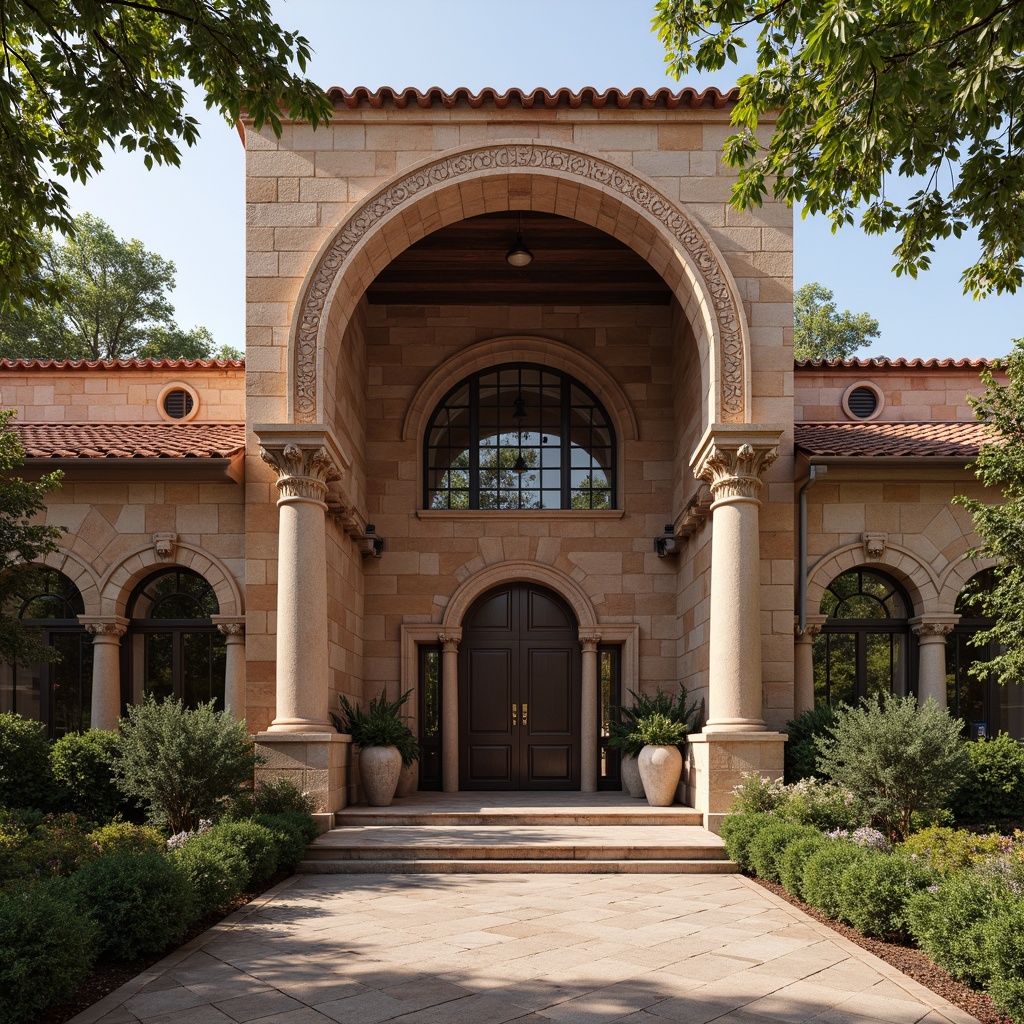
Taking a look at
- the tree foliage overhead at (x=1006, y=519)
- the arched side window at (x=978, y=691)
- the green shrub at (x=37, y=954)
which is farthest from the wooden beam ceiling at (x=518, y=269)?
the green shrub at (x=37, y=954)

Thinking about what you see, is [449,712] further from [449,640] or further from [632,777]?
[632,777]

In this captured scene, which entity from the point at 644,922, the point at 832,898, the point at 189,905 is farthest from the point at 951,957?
the point at 189,905

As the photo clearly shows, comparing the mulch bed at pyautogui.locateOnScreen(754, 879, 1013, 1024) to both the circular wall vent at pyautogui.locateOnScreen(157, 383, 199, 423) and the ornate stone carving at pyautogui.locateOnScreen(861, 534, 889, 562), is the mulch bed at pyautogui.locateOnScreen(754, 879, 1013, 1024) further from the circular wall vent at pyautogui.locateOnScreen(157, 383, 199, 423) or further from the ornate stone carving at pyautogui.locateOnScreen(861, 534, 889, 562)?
the circular wall vent at pyautogui.locateOnScreen(157, 383, 199, 423)

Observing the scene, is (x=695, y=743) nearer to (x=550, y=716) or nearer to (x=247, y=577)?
(x=550, y=716)

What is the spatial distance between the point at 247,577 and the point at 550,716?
5.56 metres

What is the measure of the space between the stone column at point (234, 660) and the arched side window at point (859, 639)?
8.10m

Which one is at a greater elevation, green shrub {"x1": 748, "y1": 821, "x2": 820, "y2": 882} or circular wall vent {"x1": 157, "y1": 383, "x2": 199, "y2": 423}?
circular wall vent {"x1": 157, "y1": 383, "x2": 199, "y2": 423}

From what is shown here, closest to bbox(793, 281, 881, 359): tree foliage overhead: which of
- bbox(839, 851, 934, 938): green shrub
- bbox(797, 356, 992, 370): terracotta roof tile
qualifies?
→ bbox(797, 356, 992, 370): terracotta roof tile

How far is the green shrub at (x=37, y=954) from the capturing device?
17.3ft

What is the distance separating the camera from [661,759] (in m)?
13.2

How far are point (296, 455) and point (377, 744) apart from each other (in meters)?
4.05

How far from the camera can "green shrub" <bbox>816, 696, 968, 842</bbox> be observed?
397 inches

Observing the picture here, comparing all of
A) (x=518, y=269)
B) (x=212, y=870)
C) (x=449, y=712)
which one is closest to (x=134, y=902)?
(x=212, y=870)

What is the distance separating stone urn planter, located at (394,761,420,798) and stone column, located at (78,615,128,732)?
4016 mm
